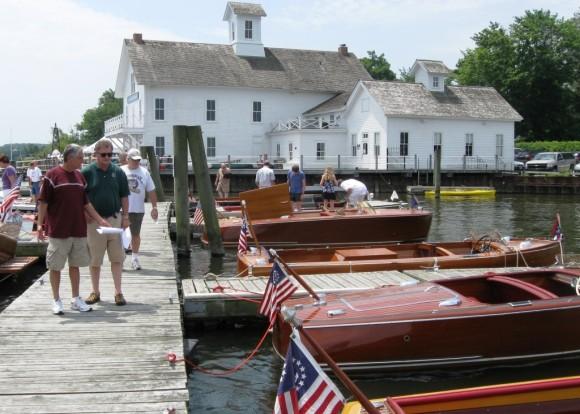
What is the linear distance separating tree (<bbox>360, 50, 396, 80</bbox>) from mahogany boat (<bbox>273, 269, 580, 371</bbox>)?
270 ft

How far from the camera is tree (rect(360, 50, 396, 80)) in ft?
292

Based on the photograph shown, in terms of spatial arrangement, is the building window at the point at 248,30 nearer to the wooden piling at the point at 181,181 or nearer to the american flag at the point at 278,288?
the wooden piling at the point at 181,181

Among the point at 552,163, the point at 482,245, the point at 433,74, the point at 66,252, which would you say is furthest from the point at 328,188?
the point at 552,163

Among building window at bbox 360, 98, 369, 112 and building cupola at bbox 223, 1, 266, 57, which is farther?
building cupola at bbox 223, 1, 266, 57

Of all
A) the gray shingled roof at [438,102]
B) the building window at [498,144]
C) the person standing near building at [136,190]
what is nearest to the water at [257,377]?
the person standing near building at [136,190]

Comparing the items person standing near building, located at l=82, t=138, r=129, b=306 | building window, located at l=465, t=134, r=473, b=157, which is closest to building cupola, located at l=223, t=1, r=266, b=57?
building window, located at l=465, t=134, r=473, b=157

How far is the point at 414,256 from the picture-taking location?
1390 centimetres

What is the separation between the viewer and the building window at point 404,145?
1781 inches

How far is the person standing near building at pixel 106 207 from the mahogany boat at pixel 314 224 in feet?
27.6

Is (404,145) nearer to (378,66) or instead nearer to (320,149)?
(320,149)

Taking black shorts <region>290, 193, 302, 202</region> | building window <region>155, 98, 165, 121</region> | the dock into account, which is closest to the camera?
the dock

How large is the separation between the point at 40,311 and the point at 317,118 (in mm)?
44291

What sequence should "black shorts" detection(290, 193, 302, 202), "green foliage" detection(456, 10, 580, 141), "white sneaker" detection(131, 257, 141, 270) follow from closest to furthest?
"white sneaker" detection(131, 257, 141, 270) → "black shorts" detection(290, 193, 302, 202) → "green foliage" detection(456, 10, 580, 141)

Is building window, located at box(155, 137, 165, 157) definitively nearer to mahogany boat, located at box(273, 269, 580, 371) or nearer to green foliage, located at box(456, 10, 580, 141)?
green foliage, located at box(456, 10, 580, 141)
